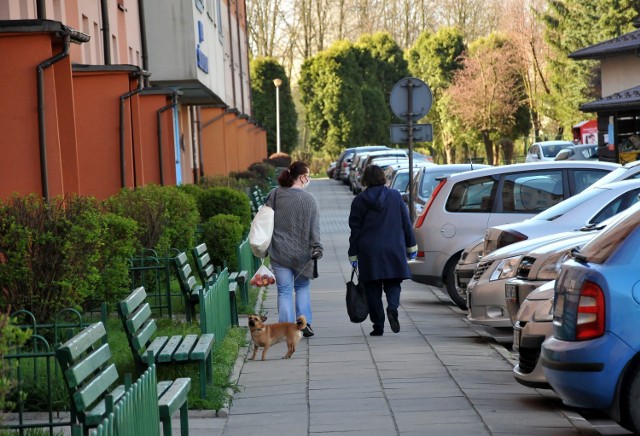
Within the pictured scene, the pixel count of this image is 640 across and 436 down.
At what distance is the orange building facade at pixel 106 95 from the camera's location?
41.6 ft

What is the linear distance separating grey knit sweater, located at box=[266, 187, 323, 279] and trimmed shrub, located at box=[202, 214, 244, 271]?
5782 mm

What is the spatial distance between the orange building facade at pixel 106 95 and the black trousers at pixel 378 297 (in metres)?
3.26

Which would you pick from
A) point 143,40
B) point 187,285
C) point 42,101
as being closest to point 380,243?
point 187,285

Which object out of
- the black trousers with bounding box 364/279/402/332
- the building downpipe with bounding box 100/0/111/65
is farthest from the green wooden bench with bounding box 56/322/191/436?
the building downpipe with bounding box 100/0/111/65

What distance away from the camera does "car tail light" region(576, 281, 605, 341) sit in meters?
6.95

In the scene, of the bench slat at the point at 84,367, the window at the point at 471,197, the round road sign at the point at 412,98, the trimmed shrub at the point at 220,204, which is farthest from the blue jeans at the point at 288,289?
the trimmed shrub at the point at 220,204

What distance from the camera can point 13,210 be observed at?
10469mm

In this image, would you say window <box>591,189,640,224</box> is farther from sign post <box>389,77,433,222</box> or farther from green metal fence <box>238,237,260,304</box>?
sign post <box>389,77,433,222</box>

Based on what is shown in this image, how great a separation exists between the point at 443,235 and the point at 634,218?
798 cm

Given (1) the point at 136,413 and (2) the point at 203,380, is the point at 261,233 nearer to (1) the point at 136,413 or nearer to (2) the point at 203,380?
(2) the point at 203,380

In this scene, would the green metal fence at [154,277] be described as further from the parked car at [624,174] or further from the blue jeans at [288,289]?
the parked car at [624,174]

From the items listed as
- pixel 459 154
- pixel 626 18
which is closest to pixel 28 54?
pixel 626 18

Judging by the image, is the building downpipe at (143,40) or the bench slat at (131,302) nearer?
the bench slat at (131,302)

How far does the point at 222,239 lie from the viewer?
18156 millimetres
